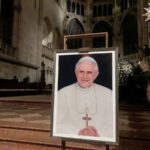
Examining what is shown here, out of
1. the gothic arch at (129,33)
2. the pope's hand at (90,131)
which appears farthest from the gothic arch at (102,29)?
the pope's hand at (90,131)

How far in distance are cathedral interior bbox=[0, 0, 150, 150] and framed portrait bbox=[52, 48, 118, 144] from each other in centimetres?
9

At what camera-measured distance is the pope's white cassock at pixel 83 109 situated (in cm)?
191

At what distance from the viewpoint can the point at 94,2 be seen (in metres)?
26.9

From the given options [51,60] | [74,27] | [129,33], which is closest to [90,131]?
[51,60]

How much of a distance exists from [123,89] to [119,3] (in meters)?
20.0

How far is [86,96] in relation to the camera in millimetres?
2000

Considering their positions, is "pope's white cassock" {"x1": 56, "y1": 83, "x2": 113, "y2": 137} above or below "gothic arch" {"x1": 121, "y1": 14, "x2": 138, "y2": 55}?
below

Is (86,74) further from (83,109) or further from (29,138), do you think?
(29,138)

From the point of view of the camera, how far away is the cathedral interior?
2732 mm

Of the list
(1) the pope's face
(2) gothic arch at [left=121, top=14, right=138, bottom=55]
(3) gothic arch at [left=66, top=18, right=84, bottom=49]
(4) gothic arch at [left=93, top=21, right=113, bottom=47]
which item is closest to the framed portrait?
(1) the pope's face

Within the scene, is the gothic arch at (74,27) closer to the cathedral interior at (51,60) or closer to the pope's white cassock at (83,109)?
the cathedral interior at (51,60)

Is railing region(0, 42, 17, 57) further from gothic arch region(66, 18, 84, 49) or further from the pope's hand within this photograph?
the pope's hand

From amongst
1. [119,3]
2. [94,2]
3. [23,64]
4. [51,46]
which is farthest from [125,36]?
[23,64]

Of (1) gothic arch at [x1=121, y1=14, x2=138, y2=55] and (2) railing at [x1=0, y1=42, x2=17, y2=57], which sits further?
(1) gothic arch at [x1=121, y1=14, x2=138, y2=55]
